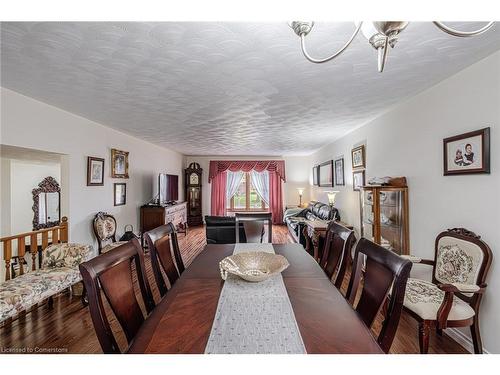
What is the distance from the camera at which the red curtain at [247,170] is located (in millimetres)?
7652

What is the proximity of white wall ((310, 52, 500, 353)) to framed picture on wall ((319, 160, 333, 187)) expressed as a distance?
1980mm

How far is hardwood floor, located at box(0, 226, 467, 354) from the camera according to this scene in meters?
1.88

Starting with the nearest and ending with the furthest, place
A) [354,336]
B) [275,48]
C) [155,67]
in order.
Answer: [354,336]
[275,48]
[155,67]

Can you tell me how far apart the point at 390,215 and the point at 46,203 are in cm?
715

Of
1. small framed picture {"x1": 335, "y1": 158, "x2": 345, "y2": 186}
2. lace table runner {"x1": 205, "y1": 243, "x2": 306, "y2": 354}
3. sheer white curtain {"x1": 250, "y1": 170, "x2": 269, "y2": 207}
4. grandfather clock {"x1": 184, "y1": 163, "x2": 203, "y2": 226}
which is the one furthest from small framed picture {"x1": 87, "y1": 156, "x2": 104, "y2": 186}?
sheer white curtain {"x1": 250, "y1": 170, "x2": 269, "y2": 207}

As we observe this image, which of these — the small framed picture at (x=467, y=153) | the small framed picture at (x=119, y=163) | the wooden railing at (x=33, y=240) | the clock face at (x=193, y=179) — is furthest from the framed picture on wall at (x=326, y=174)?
the wooden railing at (x=33, y=240)

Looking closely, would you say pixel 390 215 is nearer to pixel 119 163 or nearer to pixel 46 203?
pixel 119 163

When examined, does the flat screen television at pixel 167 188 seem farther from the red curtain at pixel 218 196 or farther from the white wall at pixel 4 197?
the white wall at pixel 4 197

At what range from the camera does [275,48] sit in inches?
61.3

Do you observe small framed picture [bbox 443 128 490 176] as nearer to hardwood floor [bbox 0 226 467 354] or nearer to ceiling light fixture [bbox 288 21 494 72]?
ceiling light fixture [bbox 288 21 494 72]
